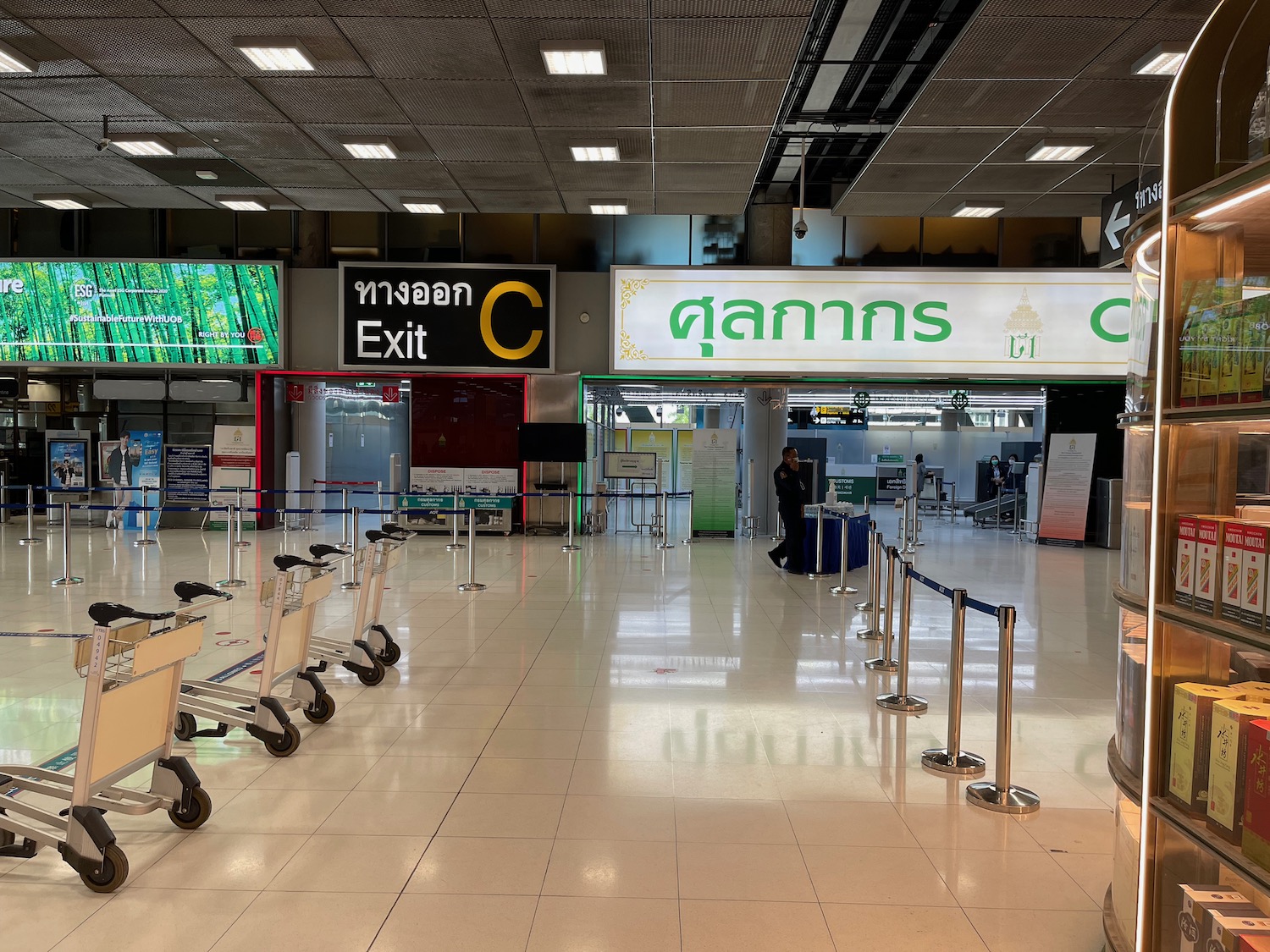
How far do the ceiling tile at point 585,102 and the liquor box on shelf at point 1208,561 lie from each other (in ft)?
19.4

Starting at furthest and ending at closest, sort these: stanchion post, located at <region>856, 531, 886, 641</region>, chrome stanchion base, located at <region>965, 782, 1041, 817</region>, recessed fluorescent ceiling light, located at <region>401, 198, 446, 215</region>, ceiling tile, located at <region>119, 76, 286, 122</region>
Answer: recessed fluorescent ceiling light, located at <region>401, 198, 446, 215</region> < stanchion post, located at <region>856, 531, 886, 641</region> < ceiling tile, located at <region>119, 76, 286, 122</region> < chrome stanchion base, located at <region>965, 782, 1041, 817</region>

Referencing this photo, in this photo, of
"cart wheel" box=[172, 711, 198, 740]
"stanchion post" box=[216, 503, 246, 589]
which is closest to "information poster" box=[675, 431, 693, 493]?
"stanchion post" box=[216, 503, 246, 589]

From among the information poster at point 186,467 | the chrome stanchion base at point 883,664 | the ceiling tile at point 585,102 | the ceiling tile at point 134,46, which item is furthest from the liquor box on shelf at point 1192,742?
the information poster at point 186,467

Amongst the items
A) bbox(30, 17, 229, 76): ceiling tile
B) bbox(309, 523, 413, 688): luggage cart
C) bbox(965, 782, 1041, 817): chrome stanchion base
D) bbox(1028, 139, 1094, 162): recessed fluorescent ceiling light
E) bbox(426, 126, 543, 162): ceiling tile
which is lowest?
bbox(965, 782, 1041, 817): chrome stanchion base

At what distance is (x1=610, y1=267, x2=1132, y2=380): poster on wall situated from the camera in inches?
561

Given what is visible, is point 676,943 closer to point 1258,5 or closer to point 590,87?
point 1258,5

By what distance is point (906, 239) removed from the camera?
14.8 metres

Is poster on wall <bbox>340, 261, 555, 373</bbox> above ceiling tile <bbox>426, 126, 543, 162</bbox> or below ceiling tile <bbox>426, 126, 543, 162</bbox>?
below

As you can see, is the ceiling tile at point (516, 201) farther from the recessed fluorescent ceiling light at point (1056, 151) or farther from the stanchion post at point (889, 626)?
the stanchion post at point (889, 626)

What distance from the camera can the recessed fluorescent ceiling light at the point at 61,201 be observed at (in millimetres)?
10656

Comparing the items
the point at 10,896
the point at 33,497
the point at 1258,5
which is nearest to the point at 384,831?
the point at 10,896

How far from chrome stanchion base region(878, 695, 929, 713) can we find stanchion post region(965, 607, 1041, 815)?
3.86 ft

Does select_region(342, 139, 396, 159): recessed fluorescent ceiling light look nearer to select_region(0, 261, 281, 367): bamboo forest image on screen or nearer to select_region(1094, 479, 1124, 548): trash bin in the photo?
select_region(0, 261, 281, 367): bamboo forest image on screen

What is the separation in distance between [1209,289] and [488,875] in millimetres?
2825
